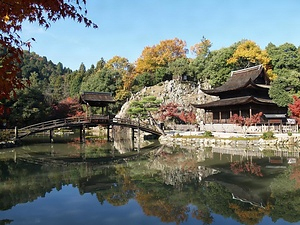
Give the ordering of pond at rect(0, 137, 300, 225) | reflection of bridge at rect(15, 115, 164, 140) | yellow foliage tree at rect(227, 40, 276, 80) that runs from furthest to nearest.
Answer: yellow foliage tree at rect(227, 40, 276, 80), reflection of bridge at rect(15, 115, 164, 140), pond at rect(0, 137, 300, 225)

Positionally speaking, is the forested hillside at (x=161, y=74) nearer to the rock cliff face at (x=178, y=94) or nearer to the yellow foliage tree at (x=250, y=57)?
the yellow foliage tree at (x=250, y=57)

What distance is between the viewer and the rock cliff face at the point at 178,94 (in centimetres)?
4925

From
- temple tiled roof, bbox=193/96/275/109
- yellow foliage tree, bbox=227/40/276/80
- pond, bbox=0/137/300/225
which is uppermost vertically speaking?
yellow foliage tree, bbox=227/40/276/80

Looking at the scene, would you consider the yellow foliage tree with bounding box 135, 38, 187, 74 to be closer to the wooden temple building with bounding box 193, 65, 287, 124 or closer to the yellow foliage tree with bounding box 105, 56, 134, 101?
the yellow foliage tree with bounding box 105, 56, 134, 101

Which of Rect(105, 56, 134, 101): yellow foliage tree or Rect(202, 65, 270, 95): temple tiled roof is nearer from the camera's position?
Rect(202, 65, 270, 95): temple tiled roof

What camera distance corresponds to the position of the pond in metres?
8.60

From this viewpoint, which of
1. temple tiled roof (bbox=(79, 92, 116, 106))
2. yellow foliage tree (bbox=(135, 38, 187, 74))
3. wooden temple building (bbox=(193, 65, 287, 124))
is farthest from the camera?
yellow foliage tree (bbox=(135, 38, 187, 74))

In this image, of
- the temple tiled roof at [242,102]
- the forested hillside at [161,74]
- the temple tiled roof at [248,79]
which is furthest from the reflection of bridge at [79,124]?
the temple tiled roof at [248,79]

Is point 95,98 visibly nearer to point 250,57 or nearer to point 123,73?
point 250,57

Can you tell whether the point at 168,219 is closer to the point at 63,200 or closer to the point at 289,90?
the point at 63,200

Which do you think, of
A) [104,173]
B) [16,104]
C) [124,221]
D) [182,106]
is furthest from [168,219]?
[182,106]

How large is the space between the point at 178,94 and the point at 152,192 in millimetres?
41024

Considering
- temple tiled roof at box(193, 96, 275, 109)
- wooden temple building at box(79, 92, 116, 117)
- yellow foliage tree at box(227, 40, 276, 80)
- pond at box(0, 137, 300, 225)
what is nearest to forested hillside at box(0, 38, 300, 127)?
yellow foliage tree at box(227, 40, 276, 80)

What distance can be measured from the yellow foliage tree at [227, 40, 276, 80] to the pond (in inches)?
1205
